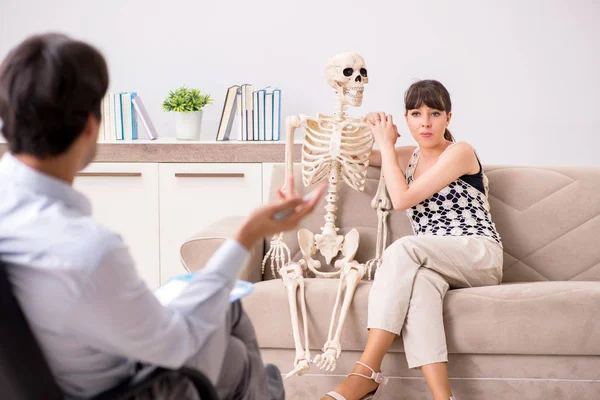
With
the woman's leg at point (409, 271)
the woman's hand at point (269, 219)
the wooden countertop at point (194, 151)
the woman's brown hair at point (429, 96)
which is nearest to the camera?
the woman's hand at point (269, 219)

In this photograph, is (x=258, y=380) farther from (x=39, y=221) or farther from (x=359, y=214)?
(x=359, y=214)

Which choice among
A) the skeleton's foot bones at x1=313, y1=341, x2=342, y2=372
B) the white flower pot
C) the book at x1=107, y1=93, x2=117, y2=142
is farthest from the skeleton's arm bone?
the book at x1=107, y1=93, x2=117, y2=142

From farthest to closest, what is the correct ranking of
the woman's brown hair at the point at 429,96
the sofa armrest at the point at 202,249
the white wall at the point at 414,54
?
1. the white wall at the point at 414,54
2. the woman's brown hair at the point at 429,96
3. the sofa armrest at the point at 202,249

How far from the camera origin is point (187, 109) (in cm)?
393

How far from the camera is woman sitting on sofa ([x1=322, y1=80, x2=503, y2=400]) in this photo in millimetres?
2264

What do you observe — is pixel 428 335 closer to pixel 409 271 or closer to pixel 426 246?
pixel 409 271

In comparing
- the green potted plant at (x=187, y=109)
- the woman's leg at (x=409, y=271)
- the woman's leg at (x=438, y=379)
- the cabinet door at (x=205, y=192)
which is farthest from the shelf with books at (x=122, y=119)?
the woman's leg at (x=438, y=379)

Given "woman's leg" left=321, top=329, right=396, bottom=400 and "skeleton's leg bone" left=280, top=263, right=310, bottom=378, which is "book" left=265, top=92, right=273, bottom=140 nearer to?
"skeleton's leg bone" left=280, top=263, right=310, bottom=378

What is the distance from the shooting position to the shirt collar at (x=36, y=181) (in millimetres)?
1150

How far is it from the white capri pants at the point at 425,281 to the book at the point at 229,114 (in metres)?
1.71

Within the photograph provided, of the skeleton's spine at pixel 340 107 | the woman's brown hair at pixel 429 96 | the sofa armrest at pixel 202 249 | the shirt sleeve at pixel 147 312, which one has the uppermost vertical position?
the woman's brown hair at pixel 429 96

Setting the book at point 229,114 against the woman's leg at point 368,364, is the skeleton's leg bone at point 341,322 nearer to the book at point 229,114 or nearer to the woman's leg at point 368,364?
the woman's leg at point 368,364

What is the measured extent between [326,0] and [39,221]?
3.35 meters

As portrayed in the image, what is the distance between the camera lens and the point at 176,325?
3.90 ft
